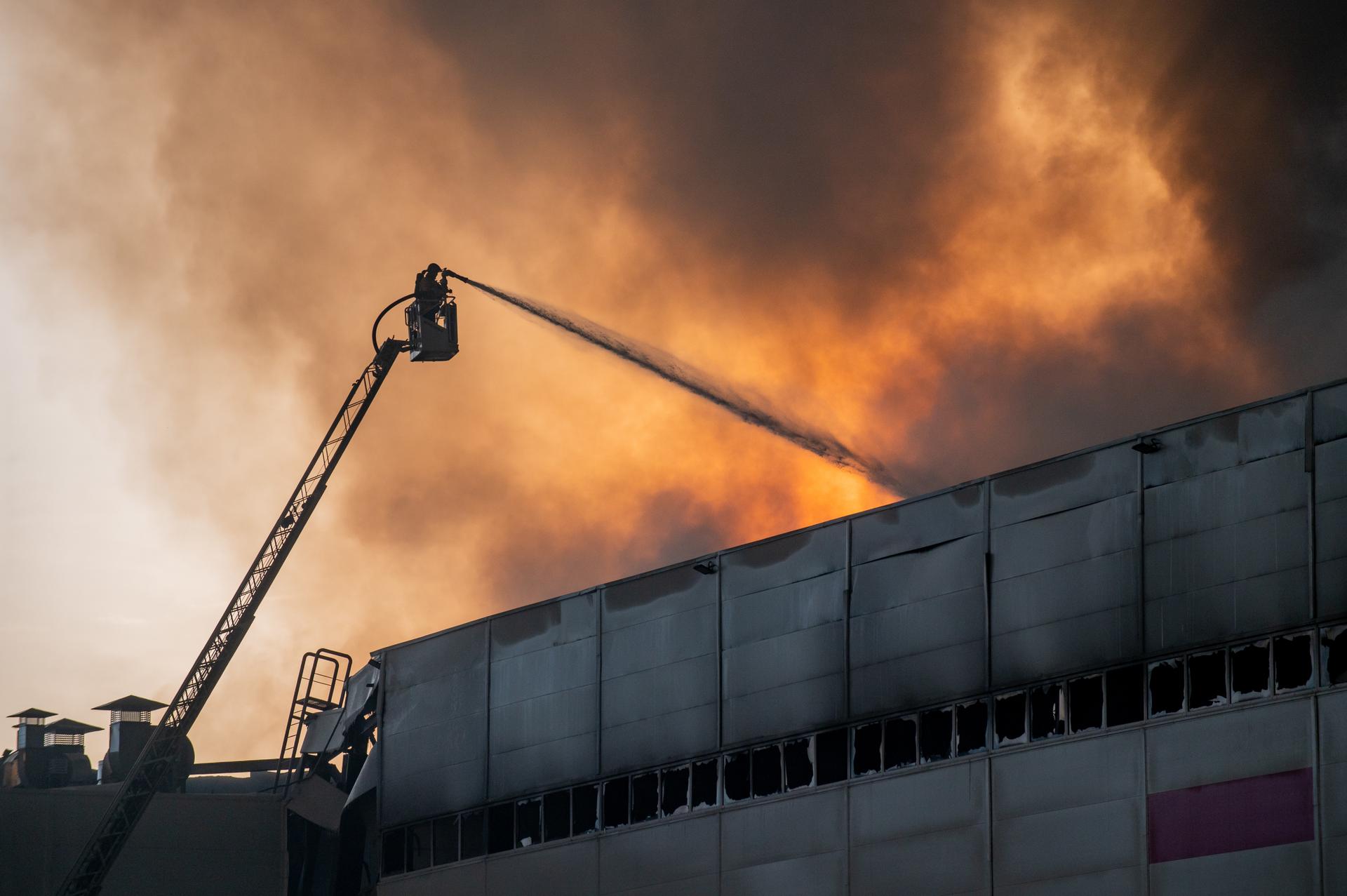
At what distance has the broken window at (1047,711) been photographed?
118 feet

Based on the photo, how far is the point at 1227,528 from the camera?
3397cm

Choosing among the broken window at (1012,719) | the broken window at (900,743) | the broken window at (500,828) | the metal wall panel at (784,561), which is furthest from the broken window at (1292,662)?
the broken window at (500,828)

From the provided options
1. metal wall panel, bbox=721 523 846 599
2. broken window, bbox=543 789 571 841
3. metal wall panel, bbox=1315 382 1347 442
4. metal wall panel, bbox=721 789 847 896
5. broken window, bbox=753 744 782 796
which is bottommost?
metal wall panel, bbox=721 789 847 896

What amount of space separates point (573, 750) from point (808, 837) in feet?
28.3

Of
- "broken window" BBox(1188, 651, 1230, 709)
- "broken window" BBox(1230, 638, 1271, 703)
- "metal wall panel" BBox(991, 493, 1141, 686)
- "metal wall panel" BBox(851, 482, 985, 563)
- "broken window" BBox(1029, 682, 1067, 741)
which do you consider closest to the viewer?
"broken window" BBox(1230, 638, 1271, 703)

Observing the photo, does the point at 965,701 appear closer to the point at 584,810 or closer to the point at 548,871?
the point at 584,810

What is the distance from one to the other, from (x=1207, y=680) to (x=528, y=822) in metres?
20.7

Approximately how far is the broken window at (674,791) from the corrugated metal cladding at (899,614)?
478mm

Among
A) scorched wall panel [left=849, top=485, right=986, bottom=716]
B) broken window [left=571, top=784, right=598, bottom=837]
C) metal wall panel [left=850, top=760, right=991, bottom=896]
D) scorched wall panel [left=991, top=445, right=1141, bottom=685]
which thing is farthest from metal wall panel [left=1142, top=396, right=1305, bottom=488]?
broken window [left=571, top=784, right=598, bottom=837]

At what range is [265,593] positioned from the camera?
66.8 metres

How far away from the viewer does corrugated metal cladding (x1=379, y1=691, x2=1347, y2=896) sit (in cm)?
3195

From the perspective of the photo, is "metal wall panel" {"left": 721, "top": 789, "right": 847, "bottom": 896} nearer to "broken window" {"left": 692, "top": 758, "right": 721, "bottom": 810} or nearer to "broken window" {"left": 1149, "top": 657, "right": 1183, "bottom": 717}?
"broken window" {"left": 692, "top": 758, "right": 721, "bottom": 810}

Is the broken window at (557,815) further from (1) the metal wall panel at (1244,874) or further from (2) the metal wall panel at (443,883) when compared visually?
(1) the metal wall panel at (1244,874)

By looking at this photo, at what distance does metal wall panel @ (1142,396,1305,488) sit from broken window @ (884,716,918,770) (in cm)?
802
